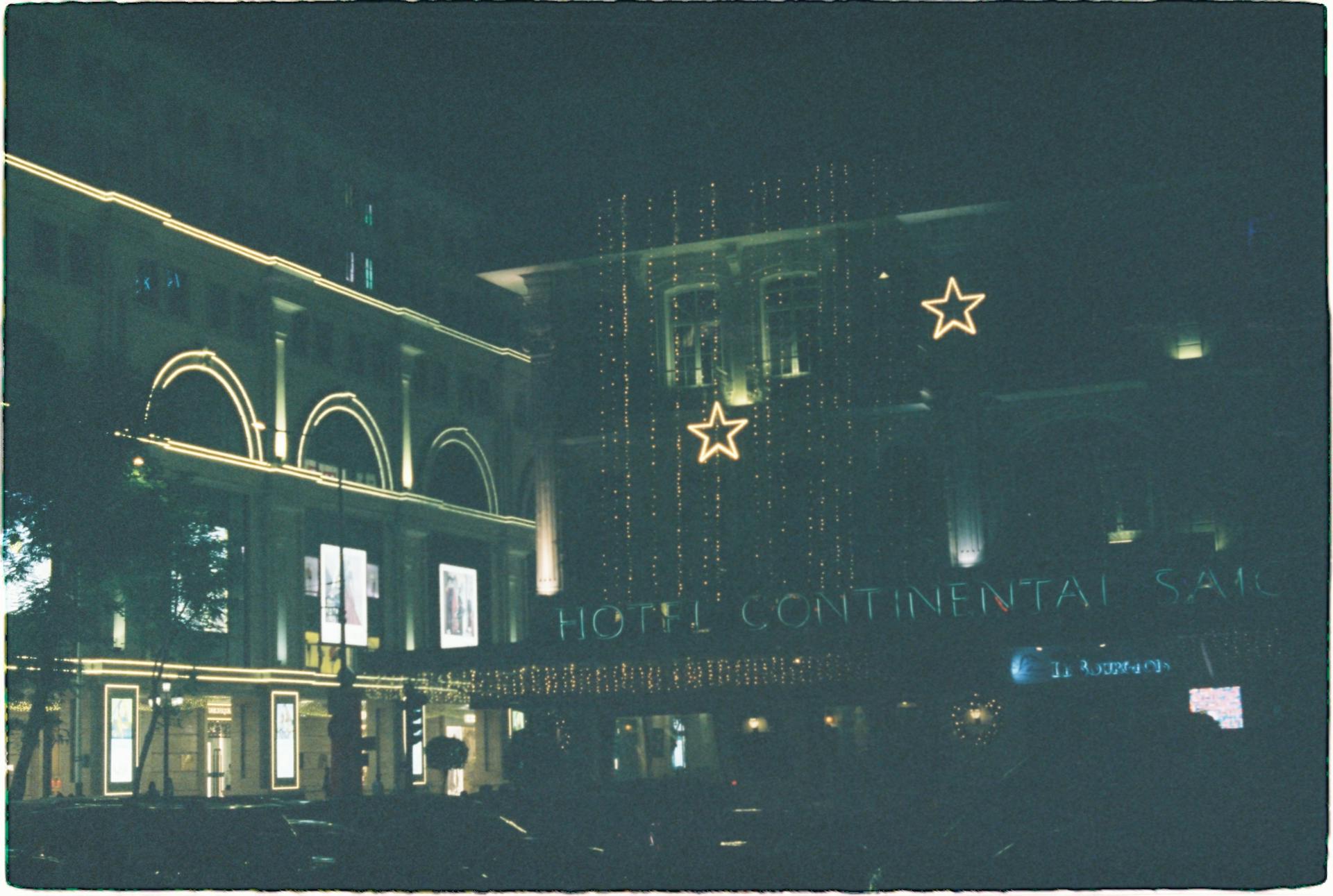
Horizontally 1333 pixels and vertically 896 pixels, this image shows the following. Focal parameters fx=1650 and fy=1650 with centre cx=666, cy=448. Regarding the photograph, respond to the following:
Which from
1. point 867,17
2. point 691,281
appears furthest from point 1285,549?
point 867,17

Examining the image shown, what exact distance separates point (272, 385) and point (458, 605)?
15283 mm

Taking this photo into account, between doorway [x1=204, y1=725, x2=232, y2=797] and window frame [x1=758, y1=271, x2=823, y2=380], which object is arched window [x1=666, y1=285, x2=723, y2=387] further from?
doorway [x1=204, y1=725, x2=232, y2=797]

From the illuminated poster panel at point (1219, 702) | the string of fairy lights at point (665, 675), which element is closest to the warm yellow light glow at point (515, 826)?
the string of fairy lights at point (665, 675)

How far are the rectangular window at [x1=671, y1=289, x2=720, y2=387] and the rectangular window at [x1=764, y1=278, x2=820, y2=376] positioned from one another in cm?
132

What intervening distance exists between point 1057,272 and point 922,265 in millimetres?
3074

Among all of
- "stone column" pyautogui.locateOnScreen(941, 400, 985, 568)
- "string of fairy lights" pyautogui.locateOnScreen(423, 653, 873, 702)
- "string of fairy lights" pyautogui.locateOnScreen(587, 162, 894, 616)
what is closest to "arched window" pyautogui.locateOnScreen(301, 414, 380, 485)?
"string of fairy lights" pyautogui.locateOnScreen(587, 162, 894, 616)

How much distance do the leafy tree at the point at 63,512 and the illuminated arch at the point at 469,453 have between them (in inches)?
1239

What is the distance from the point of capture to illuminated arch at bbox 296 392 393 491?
63375mm

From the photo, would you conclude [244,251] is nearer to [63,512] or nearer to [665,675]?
[63,512]

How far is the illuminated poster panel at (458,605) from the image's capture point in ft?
232

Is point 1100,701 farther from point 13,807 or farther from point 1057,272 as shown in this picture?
point 13,807

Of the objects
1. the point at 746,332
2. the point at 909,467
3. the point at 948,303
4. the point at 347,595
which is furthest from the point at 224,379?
the point at 948,303

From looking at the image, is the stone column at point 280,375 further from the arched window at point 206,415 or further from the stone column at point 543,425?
the stone column at point 543,425

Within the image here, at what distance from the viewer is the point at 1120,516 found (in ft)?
116
